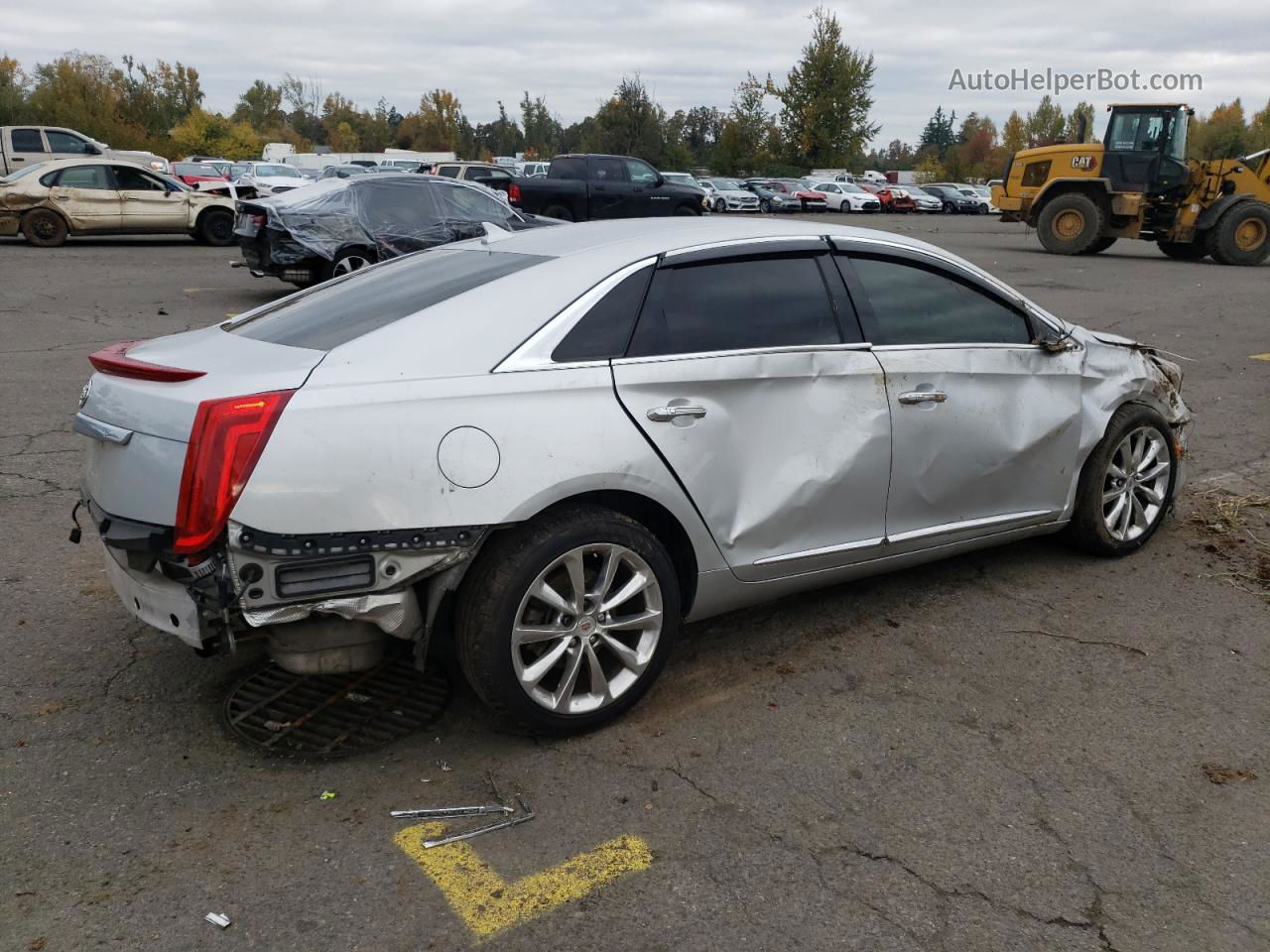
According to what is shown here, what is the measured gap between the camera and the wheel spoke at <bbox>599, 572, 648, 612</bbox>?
11.1ft

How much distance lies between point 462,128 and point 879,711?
104m

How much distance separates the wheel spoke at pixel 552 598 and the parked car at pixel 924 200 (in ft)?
154

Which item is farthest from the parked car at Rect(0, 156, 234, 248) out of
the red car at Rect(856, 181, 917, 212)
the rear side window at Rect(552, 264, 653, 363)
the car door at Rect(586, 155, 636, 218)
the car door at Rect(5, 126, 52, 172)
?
the red car at Rect(856, 181, 917, 212)

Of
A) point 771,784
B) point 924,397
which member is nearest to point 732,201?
point 924,397

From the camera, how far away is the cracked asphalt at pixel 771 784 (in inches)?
104

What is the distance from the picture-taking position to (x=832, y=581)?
412 centimetres

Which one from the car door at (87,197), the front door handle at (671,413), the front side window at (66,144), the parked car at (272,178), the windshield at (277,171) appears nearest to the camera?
the front door handle at (671,413)

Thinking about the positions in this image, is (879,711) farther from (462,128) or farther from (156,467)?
(462,128)

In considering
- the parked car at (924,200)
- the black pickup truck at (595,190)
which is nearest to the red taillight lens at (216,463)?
the black pickup truck at (595,190)

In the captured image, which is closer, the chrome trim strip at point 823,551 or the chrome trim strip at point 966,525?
the chrome trim strip at point 823,551

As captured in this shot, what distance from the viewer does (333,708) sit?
360 centimetres

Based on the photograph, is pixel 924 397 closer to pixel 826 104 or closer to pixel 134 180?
pixel 134 180

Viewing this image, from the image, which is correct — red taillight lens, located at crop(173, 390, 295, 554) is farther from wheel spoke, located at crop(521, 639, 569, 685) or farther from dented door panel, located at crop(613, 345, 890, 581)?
dented door panel, located at crop(613, 345, 890, 581)

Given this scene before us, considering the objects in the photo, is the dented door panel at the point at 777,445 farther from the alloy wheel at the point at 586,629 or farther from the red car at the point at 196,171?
the red car at the point at 196,171
